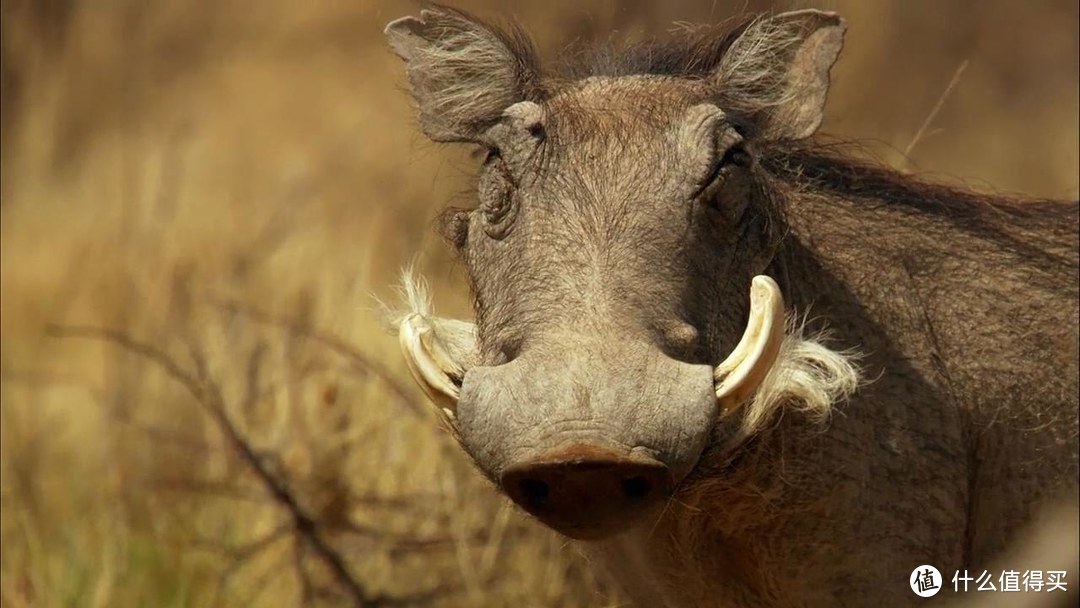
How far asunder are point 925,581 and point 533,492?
0.89 metres

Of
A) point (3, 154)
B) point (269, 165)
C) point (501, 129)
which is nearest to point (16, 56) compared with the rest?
point (3, 154)

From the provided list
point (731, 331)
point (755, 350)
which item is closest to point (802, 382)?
point (731, 331)

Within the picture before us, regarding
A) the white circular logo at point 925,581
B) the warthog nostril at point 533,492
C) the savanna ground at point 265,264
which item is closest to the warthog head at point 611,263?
the warthog nostril at point 533,492

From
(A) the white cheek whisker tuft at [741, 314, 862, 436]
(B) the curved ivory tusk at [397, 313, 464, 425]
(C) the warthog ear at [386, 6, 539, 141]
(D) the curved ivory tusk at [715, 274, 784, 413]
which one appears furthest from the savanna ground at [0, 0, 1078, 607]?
(D) the curved ivory tusk at [715, 274, 784, 413]

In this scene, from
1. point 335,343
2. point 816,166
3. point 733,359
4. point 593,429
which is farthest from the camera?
point 335,343

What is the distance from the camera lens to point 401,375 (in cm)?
543

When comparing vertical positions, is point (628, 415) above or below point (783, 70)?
below

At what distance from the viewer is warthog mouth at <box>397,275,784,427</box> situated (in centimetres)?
275

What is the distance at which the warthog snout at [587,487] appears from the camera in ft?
8.25

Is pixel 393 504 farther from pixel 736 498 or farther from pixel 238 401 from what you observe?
pixel 736 498

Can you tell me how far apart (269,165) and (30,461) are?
3653 mm

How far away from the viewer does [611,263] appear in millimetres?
2885

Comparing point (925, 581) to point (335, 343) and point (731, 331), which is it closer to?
point (731, 331)

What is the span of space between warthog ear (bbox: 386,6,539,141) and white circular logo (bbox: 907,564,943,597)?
1.11 meters
